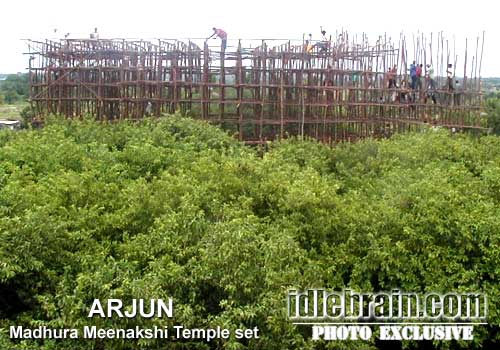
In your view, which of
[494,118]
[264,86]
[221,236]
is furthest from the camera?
[494,118]

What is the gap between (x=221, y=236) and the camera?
6699 mm

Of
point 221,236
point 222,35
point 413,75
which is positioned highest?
point 222,35

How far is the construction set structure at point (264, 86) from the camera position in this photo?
1781 cm

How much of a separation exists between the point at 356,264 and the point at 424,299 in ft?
3.19

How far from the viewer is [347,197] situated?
9.70m

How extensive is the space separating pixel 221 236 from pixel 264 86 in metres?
11.4

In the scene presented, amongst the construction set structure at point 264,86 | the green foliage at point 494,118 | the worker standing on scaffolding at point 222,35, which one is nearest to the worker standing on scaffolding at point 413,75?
the construction set structure at point 264,86

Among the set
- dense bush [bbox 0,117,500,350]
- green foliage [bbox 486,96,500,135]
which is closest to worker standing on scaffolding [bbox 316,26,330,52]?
dense bush [bbox 0,117,500,350]

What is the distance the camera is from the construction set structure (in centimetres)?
1781

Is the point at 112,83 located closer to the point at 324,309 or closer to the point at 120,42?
the point at 120,42

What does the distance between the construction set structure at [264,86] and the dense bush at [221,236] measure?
6.45 m

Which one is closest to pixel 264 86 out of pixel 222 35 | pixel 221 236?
pixel 222 35

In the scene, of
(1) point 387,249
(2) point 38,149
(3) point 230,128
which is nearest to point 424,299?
(1) point 387,249

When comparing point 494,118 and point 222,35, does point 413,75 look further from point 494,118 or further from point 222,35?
point 494,118
